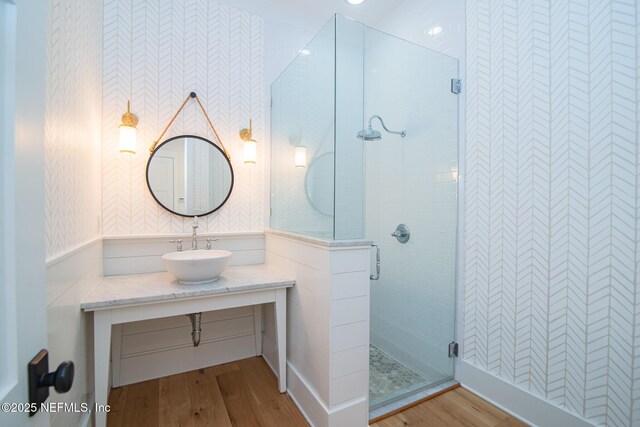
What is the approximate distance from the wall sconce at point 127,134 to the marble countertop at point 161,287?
0.82 m

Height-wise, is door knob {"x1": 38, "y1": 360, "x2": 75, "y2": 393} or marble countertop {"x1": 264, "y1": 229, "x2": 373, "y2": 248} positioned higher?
marble countertop {"x1": 264, "y1": 229, "x2": 373, "y2": 248}

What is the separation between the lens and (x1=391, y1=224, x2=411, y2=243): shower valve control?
2145 millimetres

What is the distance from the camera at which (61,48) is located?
3.63ft

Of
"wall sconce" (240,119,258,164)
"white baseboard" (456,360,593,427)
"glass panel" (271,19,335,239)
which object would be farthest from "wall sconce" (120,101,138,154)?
"white baseboard" (456,360,593,427)

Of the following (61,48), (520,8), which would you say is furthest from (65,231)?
(520,8)

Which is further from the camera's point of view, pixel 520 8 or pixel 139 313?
pixel 520 8

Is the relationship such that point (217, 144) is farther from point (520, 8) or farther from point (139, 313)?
point (520, 8)

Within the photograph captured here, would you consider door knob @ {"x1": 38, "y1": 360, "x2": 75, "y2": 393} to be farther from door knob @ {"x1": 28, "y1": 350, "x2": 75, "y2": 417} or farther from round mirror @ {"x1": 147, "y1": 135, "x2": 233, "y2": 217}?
round mirror @ {"x1": 147, "y1": 135, "x2": 233, "y2": 217}

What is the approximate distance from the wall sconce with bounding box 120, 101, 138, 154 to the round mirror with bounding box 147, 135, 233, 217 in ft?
0.55

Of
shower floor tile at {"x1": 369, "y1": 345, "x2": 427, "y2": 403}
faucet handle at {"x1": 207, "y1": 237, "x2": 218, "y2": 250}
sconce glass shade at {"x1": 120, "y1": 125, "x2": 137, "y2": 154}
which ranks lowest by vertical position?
shower floor tile at {"x1": 369, "y1": 345, "x2": 427, "y2": 403}

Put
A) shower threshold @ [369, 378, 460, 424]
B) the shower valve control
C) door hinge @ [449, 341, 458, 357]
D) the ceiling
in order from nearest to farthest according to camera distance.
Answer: shower threshold @ [369, 378, 460, 424] → door hinge @ [449, 341, 458, 357] → the shower valve control → the ceiling

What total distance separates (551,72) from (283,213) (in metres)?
1.74

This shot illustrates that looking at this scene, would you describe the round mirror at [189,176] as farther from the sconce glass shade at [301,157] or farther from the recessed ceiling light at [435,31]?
the recessed ceiling light at [435,31]

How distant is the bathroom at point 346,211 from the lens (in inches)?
50.2
